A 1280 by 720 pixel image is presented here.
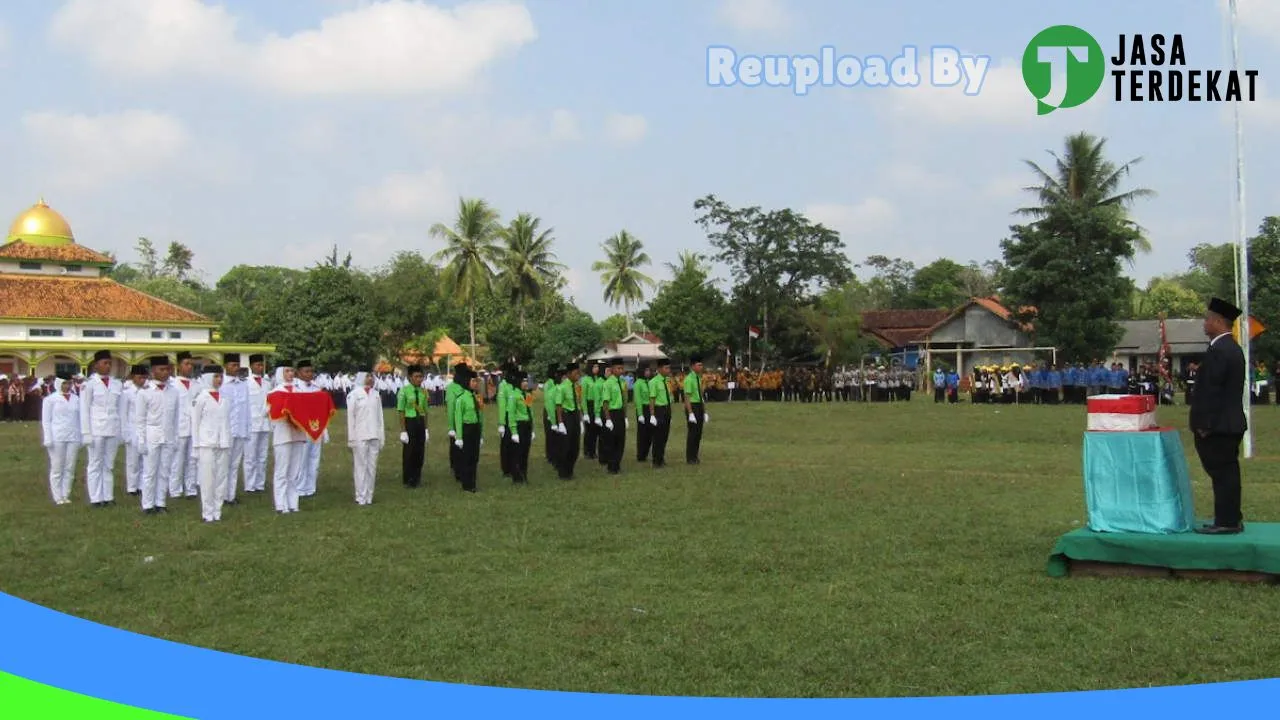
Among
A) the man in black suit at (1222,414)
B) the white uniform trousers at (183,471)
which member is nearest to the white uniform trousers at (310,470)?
the white uniform trousers at (183,471)

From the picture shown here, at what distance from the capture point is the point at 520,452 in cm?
1555

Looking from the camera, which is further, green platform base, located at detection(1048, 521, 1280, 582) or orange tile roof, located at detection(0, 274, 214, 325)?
orange tile roof, located at detection(0, 274, 214, 325)

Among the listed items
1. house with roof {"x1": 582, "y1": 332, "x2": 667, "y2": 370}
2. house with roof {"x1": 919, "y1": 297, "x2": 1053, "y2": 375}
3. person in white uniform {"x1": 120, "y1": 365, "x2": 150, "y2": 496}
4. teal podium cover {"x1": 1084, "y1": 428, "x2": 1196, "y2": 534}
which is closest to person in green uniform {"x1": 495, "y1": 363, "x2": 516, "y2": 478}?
person in white uniform {"x1": 120, "y1": 365, "x2": 150, "y2": 496}

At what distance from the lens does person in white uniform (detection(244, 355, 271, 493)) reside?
13984 mm

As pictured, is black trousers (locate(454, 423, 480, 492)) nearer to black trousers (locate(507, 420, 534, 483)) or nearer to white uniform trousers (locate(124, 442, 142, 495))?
black trousers (locate(507, 420, 534, 483))

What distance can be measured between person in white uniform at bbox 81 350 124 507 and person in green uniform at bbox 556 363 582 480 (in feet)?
19.2

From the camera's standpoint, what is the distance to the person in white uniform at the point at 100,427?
510 inches

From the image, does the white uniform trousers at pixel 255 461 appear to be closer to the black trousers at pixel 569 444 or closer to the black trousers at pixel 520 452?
the black trousers at pixel 520 452

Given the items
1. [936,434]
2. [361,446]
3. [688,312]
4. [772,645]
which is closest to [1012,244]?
[688,312]

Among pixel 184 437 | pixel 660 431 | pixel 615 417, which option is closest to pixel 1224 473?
pixel 615 417

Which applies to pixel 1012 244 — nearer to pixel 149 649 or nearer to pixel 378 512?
pixel 378 512

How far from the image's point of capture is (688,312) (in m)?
48.8

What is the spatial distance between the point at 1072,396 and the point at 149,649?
3095 cm

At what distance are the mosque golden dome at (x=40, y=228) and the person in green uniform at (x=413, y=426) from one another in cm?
4458
